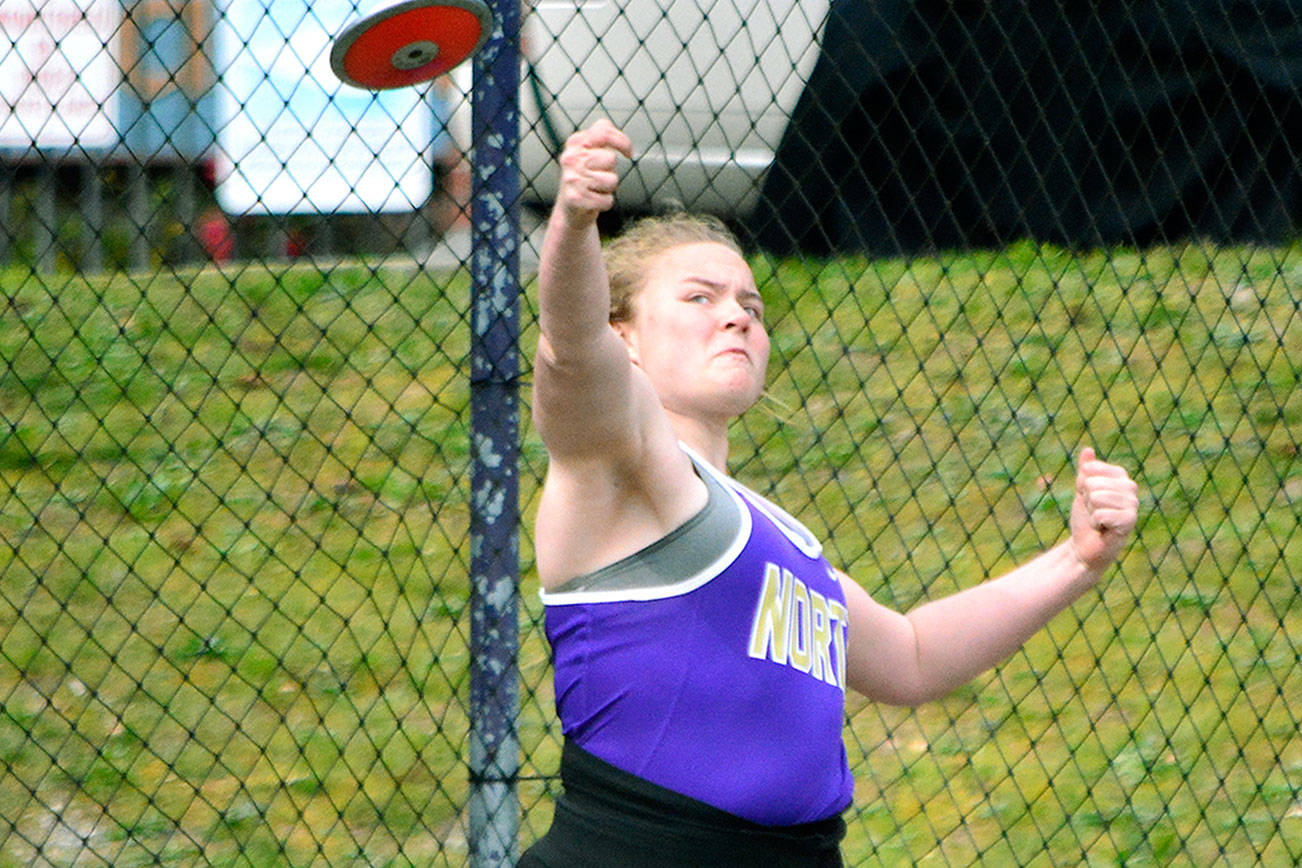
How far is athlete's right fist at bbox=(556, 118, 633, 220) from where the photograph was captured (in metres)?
1.70

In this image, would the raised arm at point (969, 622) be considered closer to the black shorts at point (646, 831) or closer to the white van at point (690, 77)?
the black shorts at point (646, 831)

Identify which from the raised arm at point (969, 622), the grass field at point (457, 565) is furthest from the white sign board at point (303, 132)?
the raised arm at point (969, 622)

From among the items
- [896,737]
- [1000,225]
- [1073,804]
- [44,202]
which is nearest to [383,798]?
[896,737]

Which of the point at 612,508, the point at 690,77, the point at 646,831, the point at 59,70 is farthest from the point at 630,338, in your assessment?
the point at 59,70

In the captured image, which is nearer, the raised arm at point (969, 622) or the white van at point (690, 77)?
the raised arm at point (969, 622)

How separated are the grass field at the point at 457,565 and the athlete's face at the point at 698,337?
1.33 metres

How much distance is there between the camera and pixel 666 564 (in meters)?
1.93

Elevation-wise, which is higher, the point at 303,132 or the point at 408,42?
the point at 408,42

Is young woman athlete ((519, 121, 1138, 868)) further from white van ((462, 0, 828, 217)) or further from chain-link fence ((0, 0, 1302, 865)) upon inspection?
white van ((462, 0, 828, 217))

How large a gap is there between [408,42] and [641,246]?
0.40 m

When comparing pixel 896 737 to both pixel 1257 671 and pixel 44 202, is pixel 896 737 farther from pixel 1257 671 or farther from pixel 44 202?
pixel 44 202

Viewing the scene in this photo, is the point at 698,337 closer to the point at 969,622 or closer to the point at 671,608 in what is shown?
the point at 671,608

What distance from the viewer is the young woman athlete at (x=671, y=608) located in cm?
186

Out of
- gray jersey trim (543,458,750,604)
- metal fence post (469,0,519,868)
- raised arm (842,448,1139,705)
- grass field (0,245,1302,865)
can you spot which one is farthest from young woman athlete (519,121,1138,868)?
grass field (0,245,1302,865)
